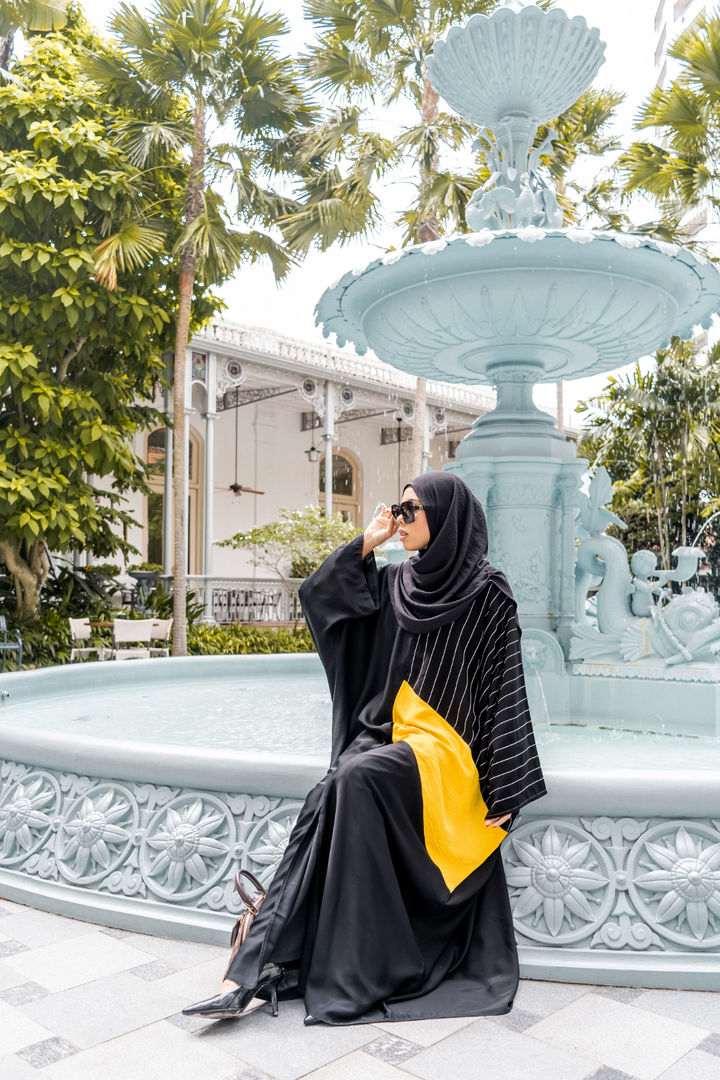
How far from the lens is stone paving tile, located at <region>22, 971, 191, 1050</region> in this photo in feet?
6.65

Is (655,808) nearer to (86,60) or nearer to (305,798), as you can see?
(305,798)

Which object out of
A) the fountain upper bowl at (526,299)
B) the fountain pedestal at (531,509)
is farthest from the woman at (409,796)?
the fountain pedestal at (531,509)

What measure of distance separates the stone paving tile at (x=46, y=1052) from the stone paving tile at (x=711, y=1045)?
1.40 m

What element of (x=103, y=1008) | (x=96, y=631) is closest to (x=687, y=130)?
(x=96, y=631)

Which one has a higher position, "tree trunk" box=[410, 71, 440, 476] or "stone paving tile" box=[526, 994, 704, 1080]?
"tree trunk" box=[410, 71, 440, 476]

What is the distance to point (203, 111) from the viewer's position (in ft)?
35.8

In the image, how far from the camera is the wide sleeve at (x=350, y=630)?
8.58 ft

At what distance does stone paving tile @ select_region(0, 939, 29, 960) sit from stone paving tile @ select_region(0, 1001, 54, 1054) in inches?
14.4

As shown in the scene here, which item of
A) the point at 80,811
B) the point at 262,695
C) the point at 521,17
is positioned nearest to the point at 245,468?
the point at 262,695

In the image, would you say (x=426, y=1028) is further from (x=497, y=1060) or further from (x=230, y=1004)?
(x=230, y=1004)

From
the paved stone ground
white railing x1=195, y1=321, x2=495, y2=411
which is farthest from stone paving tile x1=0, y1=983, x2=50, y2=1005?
white railing x1=195, y1=321, x2=495, y2=411

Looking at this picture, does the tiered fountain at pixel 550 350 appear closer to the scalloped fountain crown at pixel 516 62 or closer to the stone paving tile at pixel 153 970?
the scalloped fountain crown at pixel 516 62

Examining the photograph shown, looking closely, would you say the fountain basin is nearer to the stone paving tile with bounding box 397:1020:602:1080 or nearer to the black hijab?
the stone paving tile with bounding box 397:1020:602:1080

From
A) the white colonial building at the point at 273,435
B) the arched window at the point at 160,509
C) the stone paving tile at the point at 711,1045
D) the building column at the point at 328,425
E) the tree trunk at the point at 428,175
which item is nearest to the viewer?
the stone paving tile at the point at 711,1045
